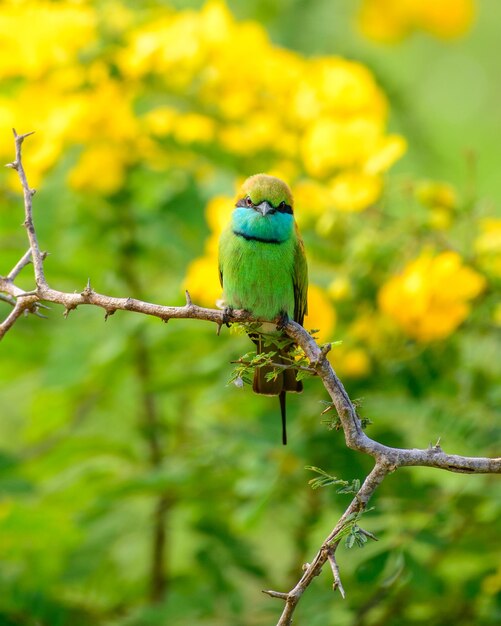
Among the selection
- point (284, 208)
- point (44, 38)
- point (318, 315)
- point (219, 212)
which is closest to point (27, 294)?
point (284, 208)

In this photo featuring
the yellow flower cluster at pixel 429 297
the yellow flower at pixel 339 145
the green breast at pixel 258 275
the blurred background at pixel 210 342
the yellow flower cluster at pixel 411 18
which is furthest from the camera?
the yellow flower cluster at pixel 411 18

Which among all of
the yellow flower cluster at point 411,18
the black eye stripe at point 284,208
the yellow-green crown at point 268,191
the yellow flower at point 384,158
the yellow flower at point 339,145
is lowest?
the black eye stripe at point 284,208

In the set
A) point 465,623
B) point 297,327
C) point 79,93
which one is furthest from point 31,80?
point 465,623

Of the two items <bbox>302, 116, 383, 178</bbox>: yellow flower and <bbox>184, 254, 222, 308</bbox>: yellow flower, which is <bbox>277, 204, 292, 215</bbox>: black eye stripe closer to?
<bbox>184, 254, 222, 308</bbox>: yellow flower

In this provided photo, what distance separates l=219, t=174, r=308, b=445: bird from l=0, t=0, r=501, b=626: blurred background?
0.18 meters

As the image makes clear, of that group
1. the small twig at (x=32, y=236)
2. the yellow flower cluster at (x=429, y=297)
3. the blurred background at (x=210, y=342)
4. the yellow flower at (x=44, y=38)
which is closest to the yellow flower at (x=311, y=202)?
the blurred background at (x=210, y=342)

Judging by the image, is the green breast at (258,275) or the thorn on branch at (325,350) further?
the green breast at (258,275)

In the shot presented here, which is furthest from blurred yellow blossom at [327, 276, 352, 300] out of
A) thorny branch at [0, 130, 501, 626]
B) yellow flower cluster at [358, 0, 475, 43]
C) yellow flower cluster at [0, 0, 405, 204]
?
yellow flower cluster at [358, 0, 475, 43]

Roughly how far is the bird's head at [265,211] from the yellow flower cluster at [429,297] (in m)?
0.31

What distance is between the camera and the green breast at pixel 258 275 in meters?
2.30

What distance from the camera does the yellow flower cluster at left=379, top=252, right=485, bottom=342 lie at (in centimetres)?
241

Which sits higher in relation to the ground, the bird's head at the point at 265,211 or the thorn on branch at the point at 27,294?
the bird's head at the point at 265,211

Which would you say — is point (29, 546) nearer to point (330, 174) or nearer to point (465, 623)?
point (465, 623)

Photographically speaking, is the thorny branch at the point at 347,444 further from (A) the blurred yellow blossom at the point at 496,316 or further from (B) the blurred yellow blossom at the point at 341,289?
Result: (A) the blurred yellow blossom at the point at 496,316
